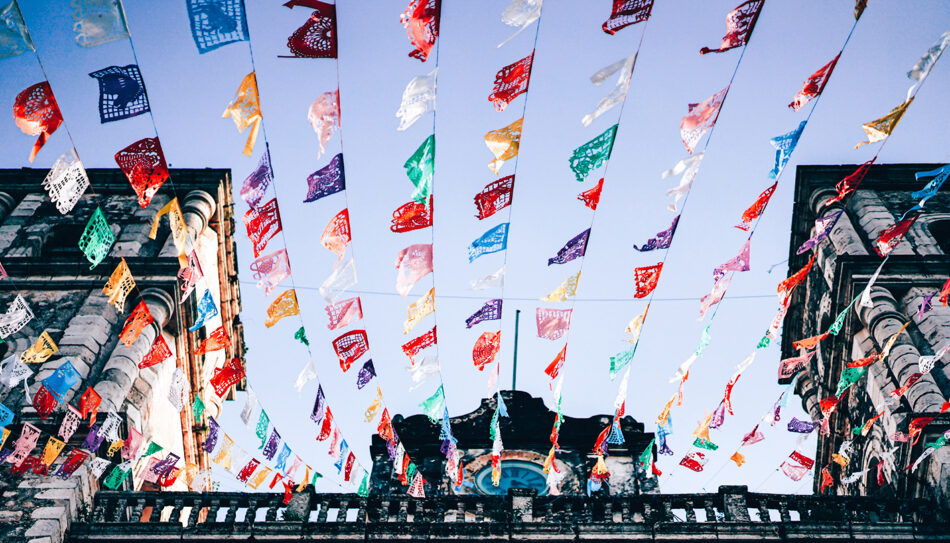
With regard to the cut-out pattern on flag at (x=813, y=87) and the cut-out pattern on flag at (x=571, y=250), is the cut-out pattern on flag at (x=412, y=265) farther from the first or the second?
the cut-out pattern on flag at (x=813, y=87)

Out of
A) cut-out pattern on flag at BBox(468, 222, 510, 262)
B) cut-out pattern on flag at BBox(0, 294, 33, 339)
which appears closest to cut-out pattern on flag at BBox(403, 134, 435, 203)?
cut-out pattern on flag at BBox(468, 222, 510, 262)

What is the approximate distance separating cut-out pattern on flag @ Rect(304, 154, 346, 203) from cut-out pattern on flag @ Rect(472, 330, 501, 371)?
13.7ft

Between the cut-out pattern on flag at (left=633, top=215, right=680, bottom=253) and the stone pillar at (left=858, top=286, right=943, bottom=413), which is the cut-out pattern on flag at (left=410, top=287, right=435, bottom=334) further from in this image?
the stone pillar at (left=858, top=286, right=943, bottom=413)

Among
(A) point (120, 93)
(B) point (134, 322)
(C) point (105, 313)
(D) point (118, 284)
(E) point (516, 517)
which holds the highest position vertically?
(A) point (120, 93)

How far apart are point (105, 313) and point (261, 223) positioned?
6.11m

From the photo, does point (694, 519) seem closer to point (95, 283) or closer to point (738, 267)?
point (738, 267)

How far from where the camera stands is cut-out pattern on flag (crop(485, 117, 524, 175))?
36.8ft

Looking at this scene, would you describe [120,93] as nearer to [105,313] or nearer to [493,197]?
[493,197]

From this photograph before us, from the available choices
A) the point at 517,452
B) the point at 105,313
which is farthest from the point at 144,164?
the point at 517,452

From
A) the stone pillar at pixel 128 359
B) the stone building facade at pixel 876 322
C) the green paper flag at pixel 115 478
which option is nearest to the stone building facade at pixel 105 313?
the stone pillar at pixel 128 359

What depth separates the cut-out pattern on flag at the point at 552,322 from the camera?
45.5 ft

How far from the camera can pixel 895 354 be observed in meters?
15.5

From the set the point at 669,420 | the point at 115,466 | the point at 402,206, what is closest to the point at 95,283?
the point at 115,466

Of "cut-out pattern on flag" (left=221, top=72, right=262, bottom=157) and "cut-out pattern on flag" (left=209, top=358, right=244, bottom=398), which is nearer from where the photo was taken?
"cut-out pattern on flag" (left=221, top=72, right=262, bottom=157)
